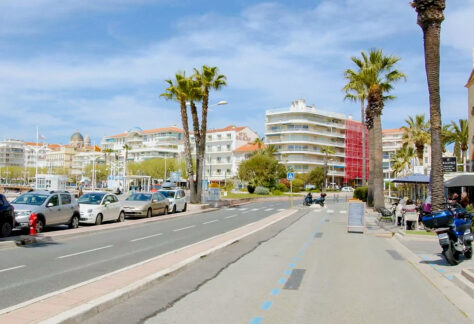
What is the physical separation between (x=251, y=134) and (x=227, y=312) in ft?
446

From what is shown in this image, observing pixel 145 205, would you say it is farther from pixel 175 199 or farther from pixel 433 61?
pixel 433 61

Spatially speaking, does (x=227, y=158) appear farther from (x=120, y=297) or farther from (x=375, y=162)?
(x=120, y=297)

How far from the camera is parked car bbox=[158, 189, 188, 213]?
32.8m

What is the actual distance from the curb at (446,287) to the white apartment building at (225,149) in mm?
114017

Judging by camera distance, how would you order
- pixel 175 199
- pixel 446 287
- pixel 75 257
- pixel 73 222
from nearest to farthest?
pixel 446 287
pixel 75 257
pixel 73 222
pixel 175 199

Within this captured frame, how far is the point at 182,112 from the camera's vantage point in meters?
40.2

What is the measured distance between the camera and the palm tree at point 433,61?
19.2 meters

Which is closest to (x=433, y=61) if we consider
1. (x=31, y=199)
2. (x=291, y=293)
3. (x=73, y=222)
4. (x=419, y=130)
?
(x=291, y=293)

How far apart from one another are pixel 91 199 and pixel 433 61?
1642 cm

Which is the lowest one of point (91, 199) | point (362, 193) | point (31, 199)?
point (362, 193)

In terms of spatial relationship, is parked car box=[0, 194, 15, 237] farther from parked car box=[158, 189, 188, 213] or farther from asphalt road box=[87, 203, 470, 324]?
parked car box=[158, 189, 188, 213]

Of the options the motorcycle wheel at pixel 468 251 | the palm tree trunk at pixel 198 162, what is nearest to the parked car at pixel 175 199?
the palm tree trunk at pixel 198 162

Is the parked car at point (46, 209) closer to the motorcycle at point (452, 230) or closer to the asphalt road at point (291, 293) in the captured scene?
the asphalt road at point (291, 293)

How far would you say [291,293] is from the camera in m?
8.37
